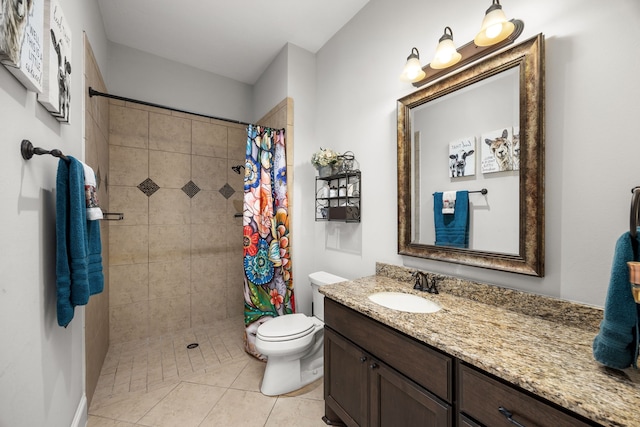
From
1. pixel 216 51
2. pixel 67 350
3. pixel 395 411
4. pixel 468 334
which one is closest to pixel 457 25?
pixel 468 334

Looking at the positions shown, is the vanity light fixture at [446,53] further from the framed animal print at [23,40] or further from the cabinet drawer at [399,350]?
the framed animal print at [23,40]

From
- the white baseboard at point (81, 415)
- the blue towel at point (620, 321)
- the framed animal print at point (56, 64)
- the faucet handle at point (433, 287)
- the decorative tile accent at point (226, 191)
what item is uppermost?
the framed animal print at point (56, 64)

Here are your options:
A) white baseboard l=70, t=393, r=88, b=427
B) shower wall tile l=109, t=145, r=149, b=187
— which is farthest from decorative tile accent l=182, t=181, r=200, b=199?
white baseboard l=70, t=393, r=88, b=427

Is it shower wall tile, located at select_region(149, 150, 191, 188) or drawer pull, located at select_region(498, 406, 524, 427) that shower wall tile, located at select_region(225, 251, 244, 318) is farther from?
drawer pull, located at select_region(498, 406, 524, 427)

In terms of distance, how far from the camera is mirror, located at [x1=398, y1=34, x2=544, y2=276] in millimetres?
1084

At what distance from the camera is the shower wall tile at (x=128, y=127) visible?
94.7 inches

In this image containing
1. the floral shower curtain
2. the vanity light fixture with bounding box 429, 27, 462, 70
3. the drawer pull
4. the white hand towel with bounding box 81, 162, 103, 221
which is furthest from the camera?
the floral shower curtain

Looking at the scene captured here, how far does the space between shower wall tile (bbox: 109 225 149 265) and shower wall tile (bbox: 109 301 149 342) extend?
17.6 inches

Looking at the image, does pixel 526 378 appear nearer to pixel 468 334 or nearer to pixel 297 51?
pixel 468 334

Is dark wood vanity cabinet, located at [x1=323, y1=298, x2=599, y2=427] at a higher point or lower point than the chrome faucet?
lower

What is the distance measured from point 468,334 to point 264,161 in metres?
1.97

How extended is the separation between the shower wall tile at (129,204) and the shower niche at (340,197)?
1.77 m

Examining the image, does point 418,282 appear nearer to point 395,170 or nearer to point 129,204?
point 395,170

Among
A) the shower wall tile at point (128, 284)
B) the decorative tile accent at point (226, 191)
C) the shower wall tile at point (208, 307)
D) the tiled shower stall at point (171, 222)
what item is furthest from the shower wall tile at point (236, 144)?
the shower wall tile at point (208, 307)
